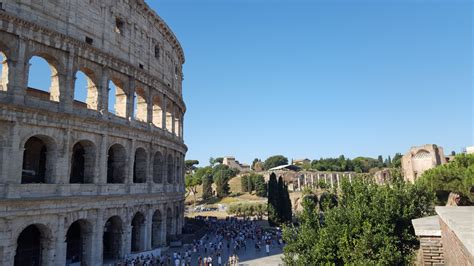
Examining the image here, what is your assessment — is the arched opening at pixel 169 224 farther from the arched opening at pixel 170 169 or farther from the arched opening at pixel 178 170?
the arched opening at pixel 178 170

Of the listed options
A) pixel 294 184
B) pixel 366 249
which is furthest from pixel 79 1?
pixel 294 184

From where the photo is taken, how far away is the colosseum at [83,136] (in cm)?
1623

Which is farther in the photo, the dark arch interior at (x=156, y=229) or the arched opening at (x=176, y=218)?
the arched opening at (x=176, y=218)

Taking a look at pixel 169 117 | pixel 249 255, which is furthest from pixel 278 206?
pixel 169 117

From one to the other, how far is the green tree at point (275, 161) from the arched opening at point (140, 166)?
111070 mm

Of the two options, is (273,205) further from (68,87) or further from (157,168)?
(68,87)

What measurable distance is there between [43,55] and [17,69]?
1816mm

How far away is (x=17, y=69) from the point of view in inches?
654

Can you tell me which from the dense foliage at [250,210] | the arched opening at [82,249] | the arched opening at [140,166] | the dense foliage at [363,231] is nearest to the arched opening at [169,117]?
the arched opening at [140,166]

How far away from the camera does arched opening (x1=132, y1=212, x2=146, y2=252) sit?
23266 mm

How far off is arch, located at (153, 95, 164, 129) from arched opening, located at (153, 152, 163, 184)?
2.40 metres

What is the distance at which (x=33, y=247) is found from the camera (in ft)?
60.3

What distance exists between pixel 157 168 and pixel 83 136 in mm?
8294

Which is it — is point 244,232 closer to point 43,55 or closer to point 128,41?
point 128,41
